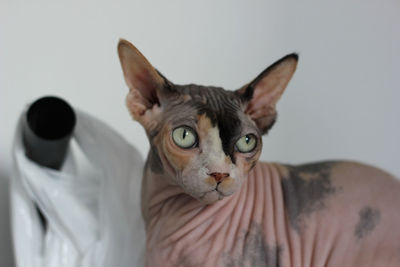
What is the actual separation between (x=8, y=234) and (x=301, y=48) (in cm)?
94

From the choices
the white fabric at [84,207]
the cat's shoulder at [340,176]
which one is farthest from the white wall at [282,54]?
the cat's shoulder at [340,176]

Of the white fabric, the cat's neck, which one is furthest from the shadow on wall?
the cat's neck

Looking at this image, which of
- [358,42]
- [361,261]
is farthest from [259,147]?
[358,42]

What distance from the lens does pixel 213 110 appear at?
0.75m

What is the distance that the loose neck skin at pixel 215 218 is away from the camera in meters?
0.82

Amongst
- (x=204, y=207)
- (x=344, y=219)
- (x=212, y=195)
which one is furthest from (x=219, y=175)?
(x=344, y=219)

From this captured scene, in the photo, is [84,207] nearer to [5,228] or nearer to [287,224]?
[5,228]

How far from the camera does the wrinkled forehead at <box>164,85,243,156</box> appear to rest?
73 cm

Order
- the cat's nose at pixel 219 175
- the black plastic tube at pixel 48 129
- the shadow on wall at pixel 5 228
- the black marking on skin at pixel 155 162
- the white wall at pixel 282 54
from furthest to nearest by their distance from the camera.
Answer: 1. the white wall at pixel 282 54
2. the shadow on wall at pixel 5 228
3. the black plastic tube at pixel 48 129
4. the black marking on skin at pixel 155 162
5. the cat's nose at pixel 219 175

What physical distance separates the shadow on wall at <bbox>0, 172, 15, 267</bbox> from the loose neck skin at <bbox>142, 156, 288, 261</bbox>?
51 centimetres

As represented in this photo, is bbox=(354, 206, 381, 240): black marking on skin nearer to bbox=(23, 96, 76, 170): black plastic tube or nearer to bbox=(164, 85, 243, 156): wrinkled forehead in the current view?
bbox=(164, 85, 243, 156): wrinkled forehead

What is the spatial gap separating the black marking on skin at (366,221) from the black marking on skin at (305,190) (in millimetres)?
64

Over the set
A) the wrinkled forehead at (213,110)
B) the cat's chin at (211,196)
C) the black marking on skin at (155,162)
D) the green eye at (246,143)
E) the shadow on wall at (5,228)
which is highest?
the wrinkled forehead at (213,110)

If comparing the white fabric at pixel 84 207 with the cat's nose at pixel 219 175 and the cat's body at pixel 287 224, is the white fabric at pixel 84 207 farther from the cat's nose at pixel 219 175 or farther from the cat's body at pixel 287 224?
the cat's nose at pixel 219 175
